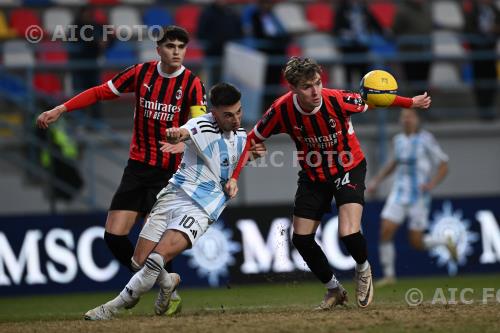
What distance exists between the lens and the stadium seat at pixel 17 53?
1746 cm

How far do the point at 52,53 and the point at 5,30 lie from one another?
3.30 ft

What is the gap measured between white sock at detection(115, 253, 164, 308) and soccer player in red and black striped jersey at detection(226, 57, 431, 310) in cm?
125

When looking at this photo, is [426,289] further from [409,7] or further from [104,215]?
[409,7]

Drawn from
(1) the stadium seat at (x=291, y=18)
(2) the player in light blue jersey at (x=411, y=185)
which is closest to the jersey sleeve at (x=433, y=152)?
(2) the player in light blue jersey at (x=411, y=185)

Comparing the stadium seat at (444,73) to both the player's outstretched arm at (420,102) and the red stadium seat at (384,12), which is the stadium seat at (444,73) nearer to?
the red stadium seat at (384,12)

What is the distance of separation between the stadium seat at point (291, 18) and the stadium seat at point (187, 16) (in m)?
1.58

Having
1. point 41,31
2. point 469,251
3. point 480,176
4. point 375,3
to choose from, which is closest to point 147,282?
point 469,251

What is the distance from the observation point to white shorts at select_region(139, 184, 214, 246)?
29.4 feet

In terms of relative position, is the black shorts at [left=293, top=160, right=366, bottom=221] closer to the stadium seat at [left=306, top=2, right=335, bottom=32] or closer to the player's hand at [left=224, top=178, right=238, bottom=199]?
the player's hand at [left=224, top=178, right=238, bottom=199]

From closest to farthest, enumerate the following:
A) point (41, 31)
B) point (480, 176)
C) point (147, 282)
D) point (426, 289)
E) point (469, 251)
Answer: point (147, 282) < point (426, 289) < point (469, 251) < point (41, 31) < point (480, 176)

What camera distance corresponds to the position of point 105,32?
1638 cm

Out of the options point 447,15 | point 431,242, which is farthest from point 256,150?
point 447,15

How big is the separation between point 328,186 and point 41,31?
8969mm

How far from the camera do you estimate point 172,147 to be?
31.6 ft
